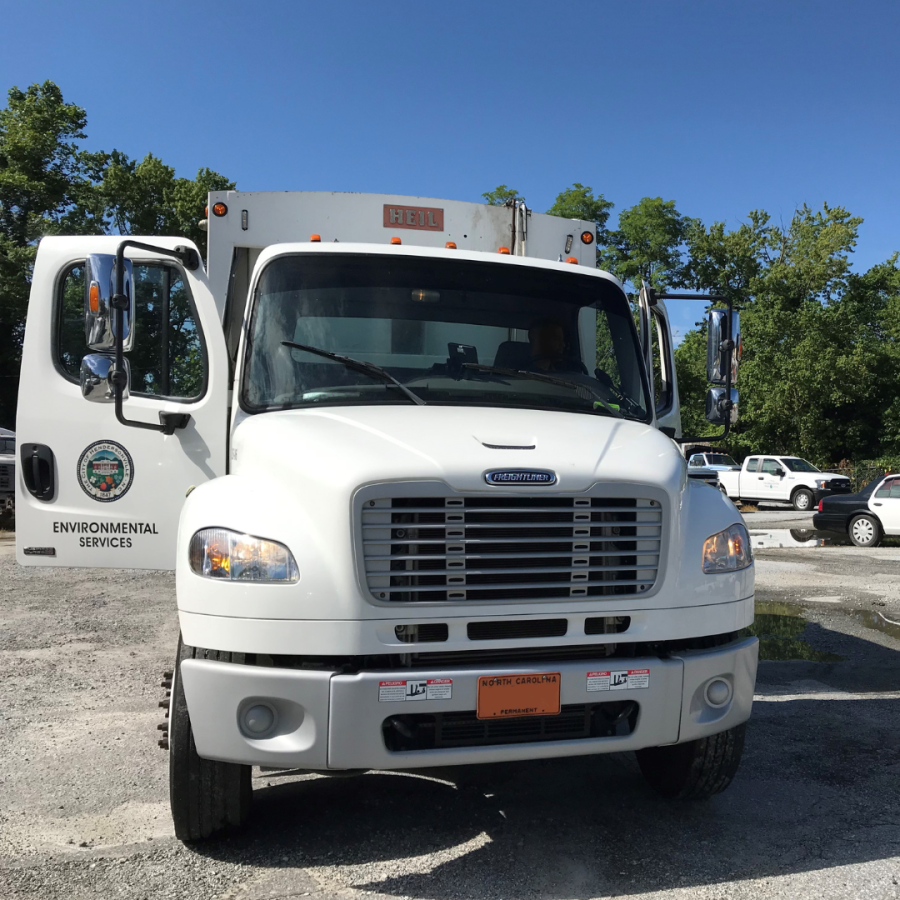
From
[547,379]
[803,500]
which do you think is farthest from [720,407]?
[803,500]

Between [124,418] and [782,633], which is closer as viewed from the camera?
[124,418]

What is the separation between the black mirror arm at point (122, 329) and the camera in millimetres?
4309

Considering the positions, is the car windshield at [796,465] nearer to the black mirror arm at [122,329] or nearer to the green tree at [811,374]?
the green tree at [811,374]

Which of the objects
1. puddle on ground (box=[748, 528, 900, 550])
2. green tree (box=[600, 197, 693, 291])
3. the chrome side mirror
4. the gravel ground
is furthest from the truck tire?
green tree (box=[600, 197, 693, 291])

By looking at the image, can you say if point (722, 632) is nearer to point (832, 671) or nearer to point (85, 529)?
point (85, 529)

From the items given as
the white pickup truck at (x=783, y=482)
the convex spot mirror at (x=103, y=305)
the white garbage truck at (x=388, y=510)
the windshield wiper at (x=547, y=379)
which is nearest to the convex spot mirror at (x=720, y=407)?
the white garbage truck at (x=388, y=510)

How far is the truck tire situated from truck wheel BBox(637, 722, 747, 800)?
1902mm

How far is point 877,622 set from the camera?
938 centimetres

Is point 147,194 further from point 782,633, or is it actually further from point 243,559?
point 243,559

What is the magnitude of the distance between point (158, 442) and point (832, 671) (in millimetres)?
5369

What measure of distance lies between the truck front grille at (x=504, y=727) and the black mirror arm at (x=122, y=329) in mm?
2089

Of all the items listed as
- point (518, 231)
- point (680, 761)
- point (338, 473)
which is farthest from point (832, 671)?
point (338, 473)

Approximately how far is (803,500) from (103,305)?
27613 mm

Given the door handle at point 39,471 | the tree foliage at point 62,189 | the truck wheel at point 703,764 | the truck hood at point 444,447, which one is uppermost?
the tree foliage at point 62,189
